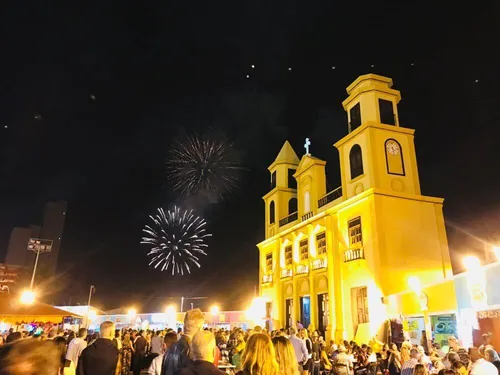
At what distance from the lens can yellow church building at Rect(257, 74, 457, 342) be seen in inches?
734

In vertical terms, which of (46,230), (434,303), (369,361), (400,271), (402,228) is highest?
(46,230)

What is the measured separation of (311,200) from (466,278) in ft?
45.0

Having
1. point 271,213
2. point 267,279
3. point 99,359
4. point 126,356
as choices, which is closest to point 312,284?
point 267,279

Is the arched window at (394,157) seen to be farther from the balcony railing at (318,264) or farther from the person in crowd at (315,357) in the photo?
the person in crowd at (315,357)

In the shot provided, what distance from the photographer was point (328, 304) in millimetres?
22391

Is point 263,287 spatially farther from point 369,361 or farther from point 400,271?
point 369,361

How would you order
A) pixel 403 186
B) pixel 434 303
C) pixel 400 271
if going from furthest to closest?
1. pixel 403 186
2. pixel 400 271
3. pixel 434 303

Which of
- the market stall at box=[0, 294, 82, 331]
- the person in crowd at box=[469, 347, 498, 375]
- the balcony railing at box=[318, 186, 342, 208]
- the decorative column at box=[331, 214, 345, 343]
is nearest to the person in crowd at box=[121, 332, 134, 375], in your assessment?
the person in crowd at box=[469, 347, 498, 375]

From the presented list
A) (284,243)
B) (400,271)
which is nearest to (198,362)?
(400,271)

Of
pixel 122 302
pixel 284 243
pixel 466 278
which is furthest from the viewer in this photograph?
pixel 122 302

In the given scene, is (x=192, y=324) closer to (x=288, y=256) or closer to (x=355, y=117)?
(x=355, y=117)

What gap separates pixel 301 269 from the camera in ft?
83.8

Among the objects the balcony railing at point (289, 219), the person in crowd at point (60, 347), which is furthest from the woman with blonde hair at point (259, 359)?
the balcony railing at point (289, 219)

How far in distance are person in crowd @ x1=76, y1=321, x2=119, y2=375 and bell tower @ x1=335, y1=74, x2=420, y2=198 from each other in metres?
17.3
